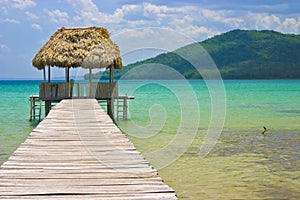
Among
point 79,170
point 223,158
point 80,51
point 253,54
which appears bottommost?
point 223,158

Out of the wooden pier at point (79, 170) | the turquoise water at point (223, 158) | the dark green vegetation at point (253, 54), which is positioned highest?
the dark green vegetation at point (253, 54)

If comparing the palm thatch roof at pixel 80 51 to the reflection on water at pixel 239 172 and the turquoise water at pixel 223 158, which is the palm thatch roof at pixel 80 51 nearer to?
the turquoise water at pixel 223 158

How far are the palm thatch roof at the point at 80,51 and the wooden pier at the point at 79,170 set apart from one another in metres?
11.2

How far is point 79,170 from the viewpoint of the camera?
474cm

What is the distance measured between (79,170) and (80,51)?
1429cm

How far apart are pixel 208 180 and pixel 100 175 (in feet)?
14.0

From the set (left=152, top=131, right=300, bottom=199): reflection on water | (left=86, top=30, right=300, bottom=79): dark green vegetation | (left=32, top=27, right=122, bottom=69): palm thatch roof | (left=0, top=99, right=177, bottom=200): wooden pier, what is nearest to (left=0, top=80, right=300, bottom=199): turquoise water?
(left=152, top=131, right=300, bottom=199): reflection on water

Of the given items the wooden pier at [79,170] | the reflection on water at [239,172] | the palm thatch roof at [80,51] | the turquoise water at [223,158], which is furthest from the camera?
the palm thatch roof at [80,51]

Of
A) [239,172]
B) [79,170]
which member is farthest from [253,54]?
[79,170]

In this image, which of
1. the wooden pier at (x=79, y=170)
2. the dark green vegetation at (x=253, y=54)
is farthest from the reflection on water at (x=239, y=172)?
the dark green vegetation at (x=253, y=54)

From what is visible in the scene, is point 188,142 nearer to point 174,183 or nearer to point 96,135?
point 174,183

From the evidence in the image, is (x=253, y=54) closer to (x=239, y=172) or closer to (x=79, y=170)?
(x=239, y=172)

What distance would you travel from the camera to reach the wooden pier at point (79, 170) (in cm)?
383

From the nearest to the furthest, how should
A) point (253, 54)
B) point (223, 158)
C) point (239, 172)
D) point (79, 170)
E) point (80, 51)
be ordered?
point (79, 170), point (239, 172), point (223, 158), point (80, 51), point (253, 54)
